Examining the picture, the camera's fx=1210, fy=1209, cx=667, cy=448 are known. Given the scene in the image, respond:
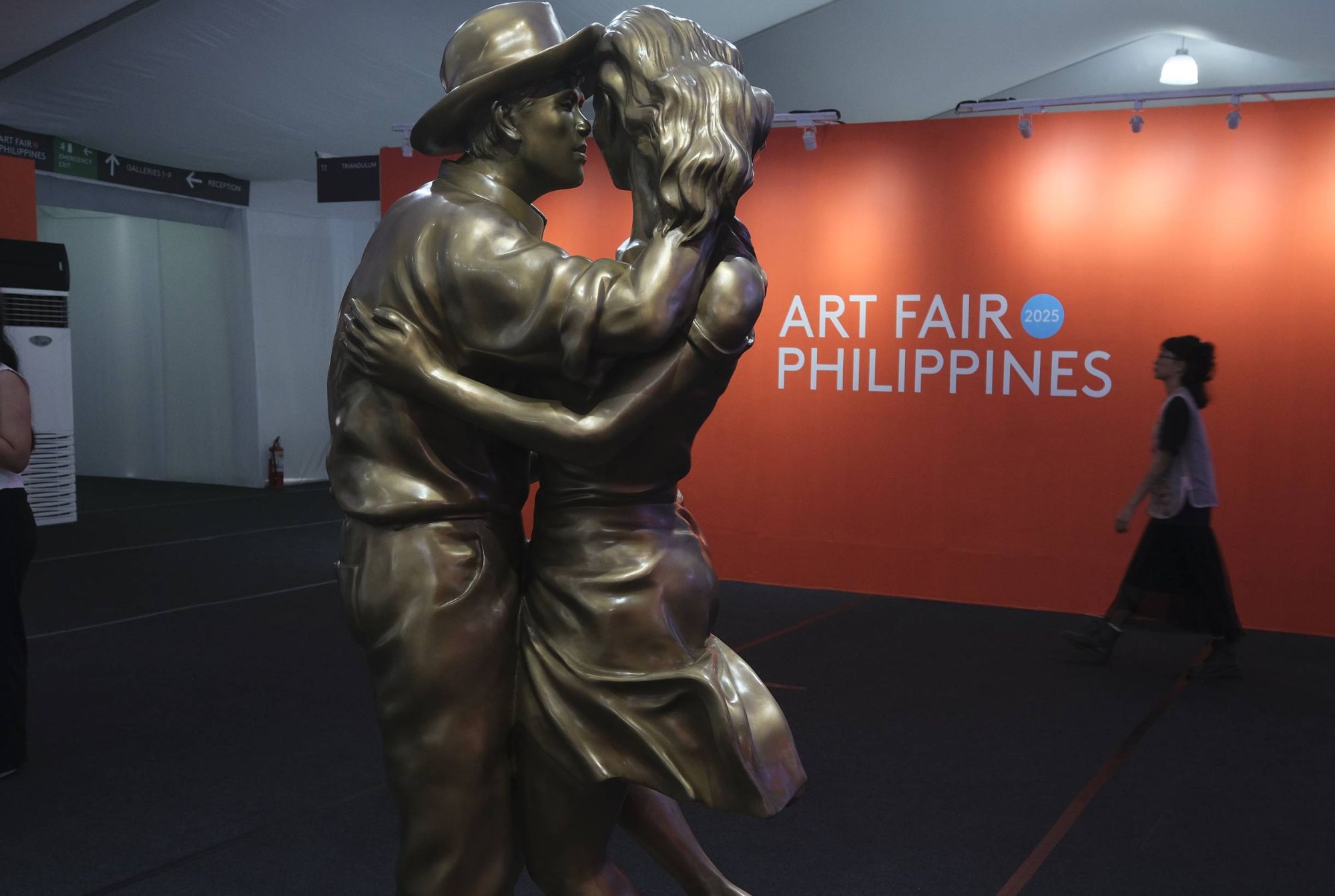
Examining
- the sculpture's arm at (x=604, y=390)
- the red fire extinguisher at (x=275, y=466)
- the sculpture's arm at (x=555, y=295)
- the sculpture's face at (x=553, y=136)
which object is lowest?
the red fire extinguisher at (x=275, y=466)

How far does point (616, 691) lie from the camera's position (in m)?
1.78

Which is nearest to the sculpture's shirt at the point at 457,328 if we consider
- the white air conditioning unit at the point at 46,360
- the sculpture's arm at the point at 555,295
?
the sculpture's arm at the point at 555,295

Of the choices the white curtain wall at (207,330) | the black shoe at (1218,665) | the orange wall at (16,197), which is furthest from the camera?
the white curtain wall at (207,330)

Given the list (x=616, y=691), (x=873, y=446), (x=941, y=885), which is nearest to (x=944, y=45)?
(x=873, y=446)

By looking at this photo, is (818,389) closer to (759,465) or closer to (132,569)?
(759,465)

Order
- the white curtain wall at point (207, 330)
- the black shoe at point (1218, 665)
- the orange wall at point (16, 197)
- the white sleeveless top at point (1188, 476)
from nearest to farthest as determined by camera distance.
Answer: the white sleeveless top at point (1188, 476), the black shoe at point (1218, 665), the orange wall at point (16, 197), the white curtain wall at point (207, 330)

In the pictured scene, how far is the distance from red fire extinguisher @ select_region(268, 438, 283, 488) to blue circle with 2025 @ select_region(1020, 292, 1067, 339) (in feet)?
26.3

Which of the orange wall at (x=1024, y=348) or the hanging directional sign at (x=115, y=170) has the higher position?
the hanging directional sign at (x=115, y=170)

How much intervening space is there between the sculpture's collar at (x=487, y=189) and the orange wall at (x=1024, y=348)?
5.28 meters

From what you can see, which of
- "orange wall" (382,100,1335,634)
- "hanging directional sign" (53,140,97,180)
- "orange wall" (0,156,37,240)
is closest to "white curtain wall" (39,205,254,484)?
"hanging directional sign" (53,140,97,180)

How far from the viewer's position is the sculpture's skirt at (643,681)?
174 cm

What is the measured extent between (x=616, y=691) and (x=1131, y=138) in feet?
18.6

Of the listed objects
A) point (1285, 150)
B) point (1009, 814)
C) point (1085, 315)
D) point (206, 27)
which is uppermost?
point (206, 27)

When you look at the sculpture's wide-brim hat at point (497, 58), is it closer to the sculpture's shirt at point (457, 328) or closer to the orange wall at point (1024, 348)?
the sculpture's shirt at point (457, 328)
